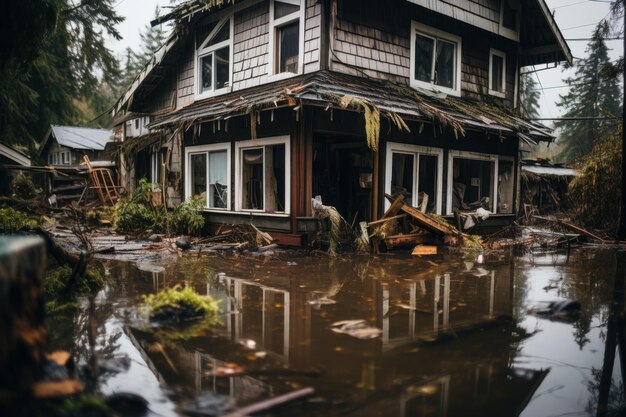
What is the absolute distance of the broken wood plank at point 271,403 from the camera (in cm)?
296

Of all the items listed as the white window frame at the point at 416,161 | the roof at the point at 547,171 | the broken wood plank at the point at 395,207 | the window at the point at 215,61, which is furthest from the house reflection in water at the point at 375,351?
the roof at the point at 547,171

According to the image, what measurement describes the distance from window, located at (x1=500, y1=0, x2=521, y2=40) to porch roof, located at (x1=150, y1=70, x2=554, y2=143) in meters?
3.06

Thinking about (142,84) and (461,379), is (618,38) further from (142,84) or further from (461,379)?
(142,84)

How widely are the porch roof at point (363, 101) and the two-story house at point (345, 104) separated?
0.19 feet

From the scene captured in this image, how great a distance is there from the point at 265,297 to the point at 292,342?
6.37ft

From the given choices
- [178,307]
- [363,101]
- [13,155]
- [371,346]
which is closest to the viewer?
[371,346]

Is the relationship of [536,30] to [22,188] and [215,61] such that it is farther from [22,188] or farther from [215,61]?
[22,188]

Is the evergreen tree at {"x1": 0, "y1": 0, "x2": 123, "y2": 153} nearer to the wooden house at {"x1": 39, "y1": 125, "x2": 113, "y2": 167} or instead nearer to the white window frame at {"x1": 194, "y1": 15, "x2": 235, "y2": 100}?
the wooden house at {"x1": 39, "y1": 125, "x2": 113, "y2": 167}

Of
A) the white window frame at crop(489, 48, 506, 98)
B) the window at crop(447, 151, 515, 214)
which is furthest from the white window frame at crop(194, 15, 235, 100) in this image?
the white window frame at crop(489, 48, 506, 98)

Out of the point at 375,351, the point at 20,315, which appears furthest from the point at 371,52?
the point at 20,315

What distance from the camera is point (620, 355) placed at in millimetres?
4305

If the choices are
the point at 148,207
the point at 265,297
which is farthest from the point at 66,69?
the point at 265,297

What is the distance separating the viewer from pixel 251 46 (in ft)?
44.7

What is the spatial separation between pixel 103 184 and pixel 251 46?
12376mm
